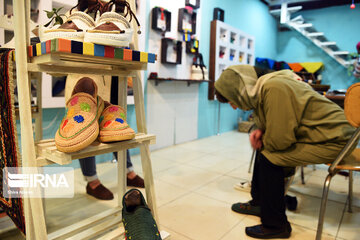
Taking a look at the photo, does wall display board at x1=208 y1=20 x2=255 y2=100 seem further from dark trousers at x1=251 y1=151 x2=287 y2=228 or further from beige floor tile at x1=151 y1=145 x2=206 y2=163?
dark trousers at x1=251 y1=151 x2=287 y2=228

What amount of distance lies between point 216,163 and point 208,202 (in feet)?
3.13

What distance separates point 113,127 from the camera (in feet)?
2.86

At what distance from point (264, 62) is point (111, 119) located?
16.9 feet

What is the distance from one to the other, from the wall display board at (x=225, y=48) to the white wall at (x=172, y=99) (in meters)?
0.35

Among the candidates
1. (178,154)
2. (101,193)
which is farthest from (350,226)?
(178,154)

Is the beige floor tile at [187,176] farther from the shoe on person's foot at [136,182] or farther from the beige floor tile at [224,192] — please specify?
the shoe on person's foot at [136,182]

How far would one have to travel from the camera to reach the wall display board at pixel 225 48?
400 cm

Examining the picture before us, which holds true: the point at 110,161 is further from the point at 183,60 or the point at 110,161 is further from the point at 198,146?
the point at 183,60

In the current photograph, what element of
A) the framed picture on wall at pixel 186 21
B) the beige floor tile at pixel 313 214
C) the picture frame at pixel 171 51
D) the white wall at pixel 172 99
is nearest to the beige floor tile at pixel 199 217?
the beige floor tile at pixel 313 214

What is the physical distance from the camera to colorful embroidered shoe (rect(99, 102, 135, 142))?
86cm

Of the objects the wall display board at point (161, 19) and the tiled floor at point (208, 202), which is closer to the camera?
the tiled floor at point (208, 202)

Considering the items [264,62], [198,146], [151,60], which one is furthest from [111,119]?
[264,62]

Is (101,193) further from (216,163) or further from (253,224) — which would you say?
(216,163)

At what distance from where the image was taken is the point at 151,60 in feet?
3.03
